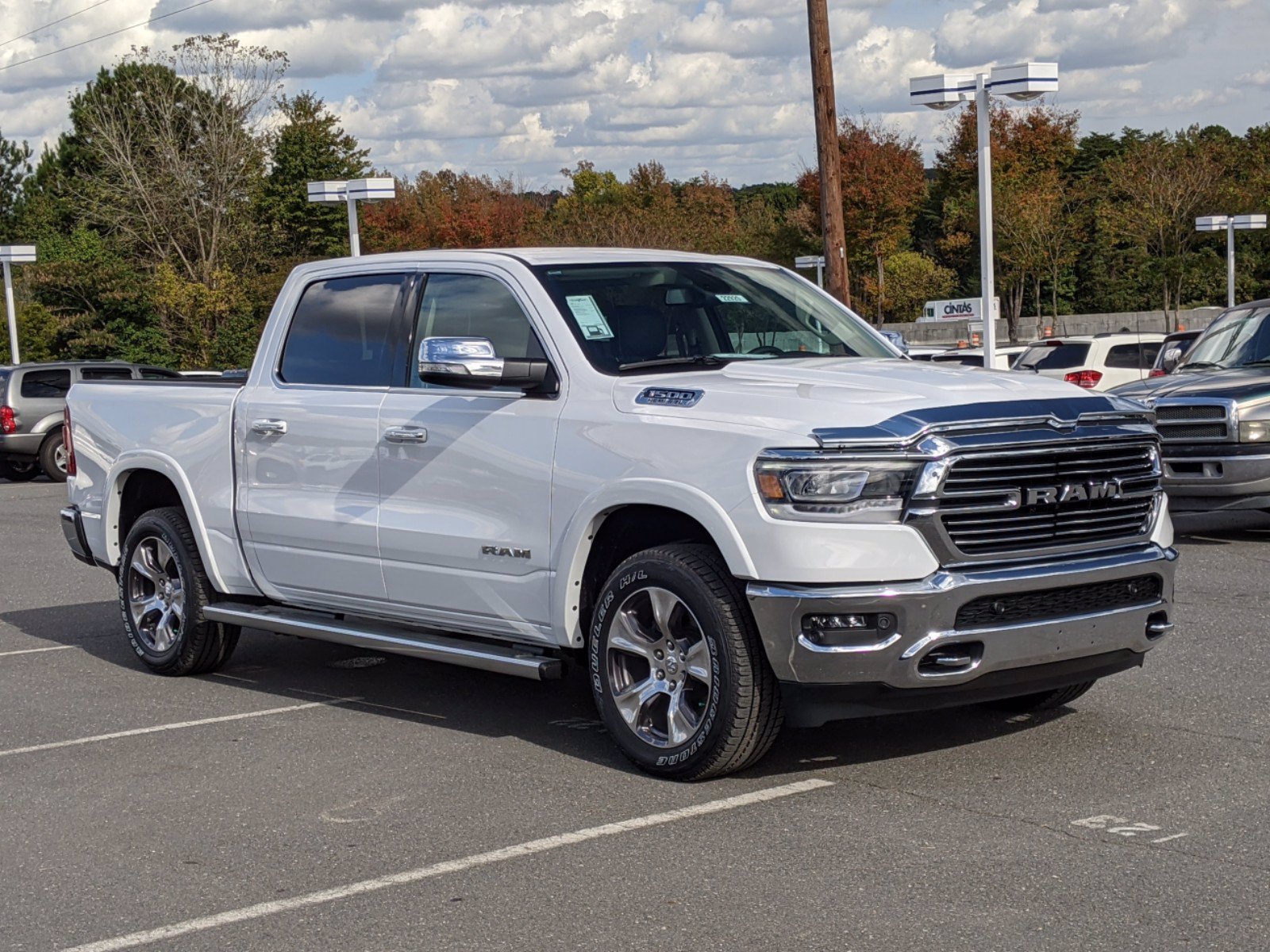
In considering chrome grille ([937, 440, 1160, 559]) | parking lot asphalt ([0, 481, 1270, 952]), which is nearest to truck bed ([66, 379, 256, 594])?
parking lot asphalt ([0, 481, 1270, 952])

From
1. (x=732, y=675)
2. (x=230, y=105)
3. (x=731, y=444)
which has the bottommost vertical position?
(x=732, y=675)

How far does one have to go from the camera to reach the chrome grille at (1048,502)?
564 centimetres

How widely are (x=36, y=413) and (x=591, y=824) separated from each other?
21.6m

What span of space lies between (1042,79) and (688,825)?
60.1 feet

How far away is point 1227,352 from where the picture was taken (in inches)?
561

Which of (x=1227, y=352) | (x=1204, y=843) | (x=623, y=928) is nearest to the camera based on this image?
(x=623, y=928)

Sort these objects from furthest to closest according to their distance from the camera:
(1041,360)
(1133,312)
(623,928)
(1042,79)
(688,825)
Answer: (1133,312) → (1041,360) → (1042,79) → (688,825) → (623,928)

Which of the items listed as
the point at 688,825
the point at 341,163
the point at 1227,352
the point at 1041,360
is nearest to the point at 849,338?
the point at 688,825

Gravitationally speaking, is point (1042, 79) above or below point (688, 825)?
above

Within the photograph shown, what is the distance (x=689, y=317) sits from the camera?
23.1 feet

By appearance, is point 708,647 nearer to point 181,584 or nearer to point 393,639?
point 393,639

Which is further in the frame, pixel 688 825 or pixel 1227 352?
pixel 1227 352

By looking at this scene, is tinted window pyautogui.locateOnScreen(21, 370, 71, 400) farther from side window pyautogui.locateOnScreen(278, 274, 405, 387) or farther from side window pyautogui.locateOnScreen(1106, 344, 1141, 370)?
side window pyautogui.locateOnScreen(278, 274, 405, 387)

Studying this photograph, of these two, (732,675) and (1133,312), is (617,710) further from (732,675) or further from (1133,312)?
(1133,312)
